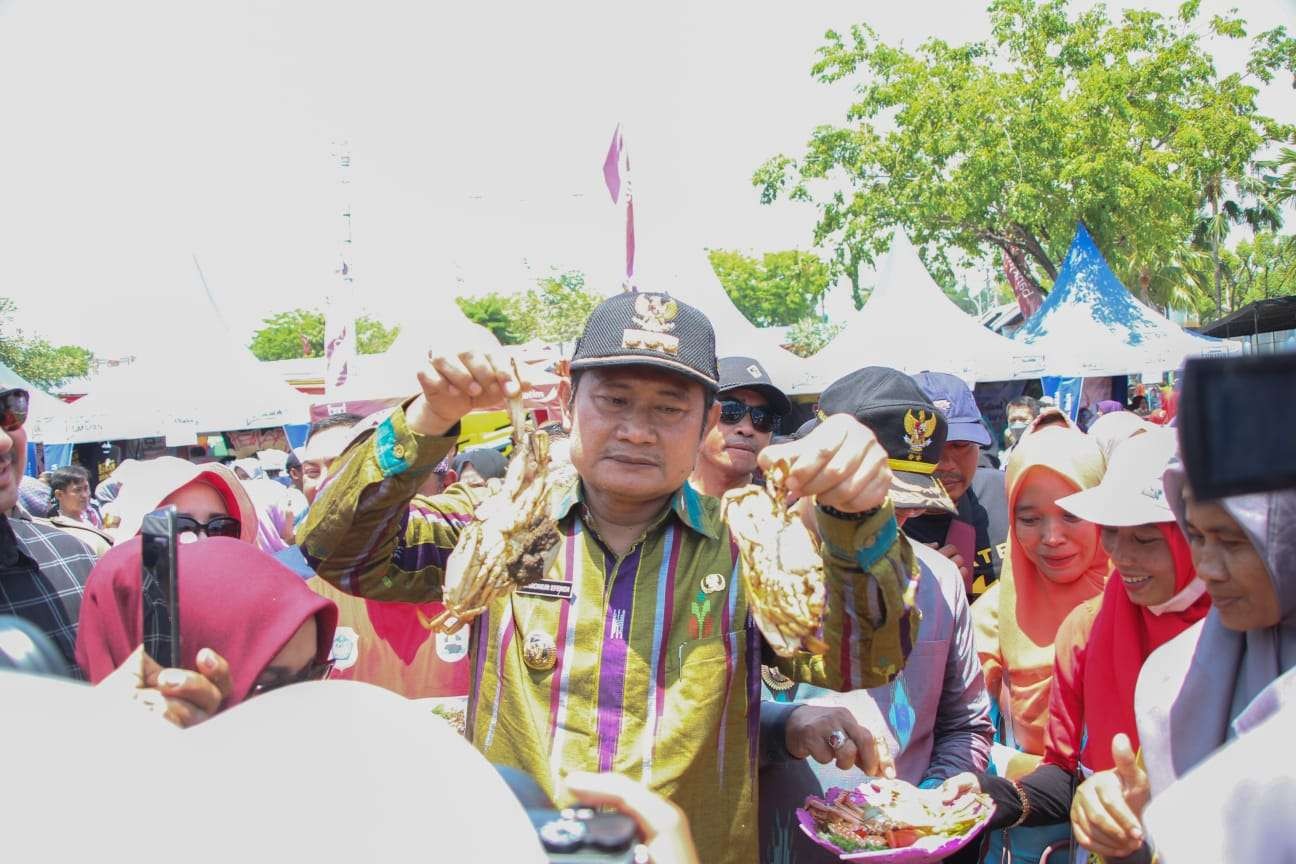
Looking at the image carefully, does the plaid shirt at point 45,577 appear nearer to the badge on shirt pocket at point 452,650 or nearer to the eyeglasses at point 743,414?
the badge on shirt pocket at point 452,650

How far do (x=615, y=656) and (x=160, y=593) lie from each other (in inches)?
35.4

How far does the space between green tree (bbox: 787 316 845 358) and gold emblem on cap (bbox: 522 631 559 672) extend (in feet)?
107

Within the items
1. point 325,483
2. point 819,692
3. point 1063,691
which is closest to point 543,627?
point 325,483

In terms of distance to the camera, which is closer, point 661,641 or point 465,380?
point 465,380

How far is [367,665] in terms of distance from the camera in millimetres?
3398

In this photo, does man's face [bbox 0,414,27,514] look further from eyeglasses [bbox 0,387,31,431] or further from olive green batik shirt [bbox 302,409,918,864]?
olive green batik shirt [bbox 302,409,918,864]

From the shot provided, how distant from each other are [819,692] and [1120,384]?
10910 millimetres

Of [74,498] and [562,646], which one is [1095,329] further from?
[562,646]

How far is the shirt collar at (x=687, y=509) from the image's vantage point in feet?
6.09

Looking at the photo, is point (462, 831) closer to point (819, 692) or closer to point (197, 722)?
point (197, 722)

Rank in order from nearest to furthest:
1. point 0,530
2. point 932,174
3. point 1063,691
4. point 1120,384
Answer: point 0,530 < point 1063,691 < point 1120,384 < point 932,174

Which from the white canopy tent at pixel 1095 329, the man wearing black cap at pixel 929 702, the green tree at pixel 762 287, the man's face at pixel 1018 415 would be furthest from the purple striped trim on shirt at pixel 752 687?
the green tree at pixel 762 287

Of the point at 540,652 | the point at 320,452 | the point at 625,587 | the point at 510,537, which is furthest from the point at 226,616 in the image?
the point at 320,452

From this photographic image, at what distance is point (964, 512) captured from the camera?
13.3ft
